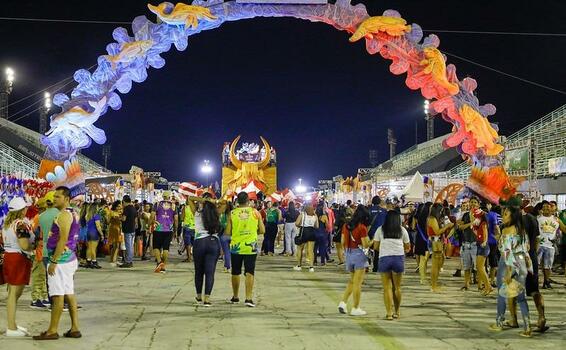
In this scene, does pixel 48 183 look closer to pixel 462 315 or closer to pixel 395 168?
pixel 462 315

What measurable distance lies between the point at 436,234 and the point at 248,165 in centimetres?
5409

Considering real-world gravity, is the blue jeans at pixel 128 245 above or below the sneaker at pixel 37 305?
above

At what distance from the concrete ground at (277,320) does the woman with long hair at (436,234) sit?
48cm

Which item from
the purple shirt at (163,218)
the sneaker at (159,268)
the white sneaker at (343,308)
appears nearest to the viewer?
the white sneaker at (343,308)

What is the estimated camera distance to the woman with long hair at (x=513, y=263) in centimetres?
823

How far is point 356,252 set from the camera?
964 centimetres

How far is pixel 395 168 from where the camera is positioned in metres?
60.1

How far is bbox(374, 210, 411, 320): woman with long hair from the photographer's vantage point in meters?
9.26

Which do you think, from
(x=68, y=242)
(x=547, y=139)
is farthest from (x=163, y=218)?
(x=547, y=139)

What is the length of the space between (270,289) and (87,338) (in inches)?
206

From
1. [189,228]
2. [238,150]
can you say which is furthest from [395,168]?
[189,228]

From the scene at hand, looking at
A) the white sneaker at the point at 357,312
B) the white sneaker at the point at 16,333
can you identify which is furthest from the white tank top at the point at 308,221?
the white sneaker at the point at 16,333

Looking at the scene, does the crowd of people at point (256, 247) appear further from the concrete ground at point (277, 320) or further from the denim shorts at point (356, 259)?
the concrete ground at point (277, 320)

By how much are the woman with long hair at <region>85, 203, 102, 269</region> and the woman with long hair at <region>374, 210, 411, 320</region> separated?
906cm
